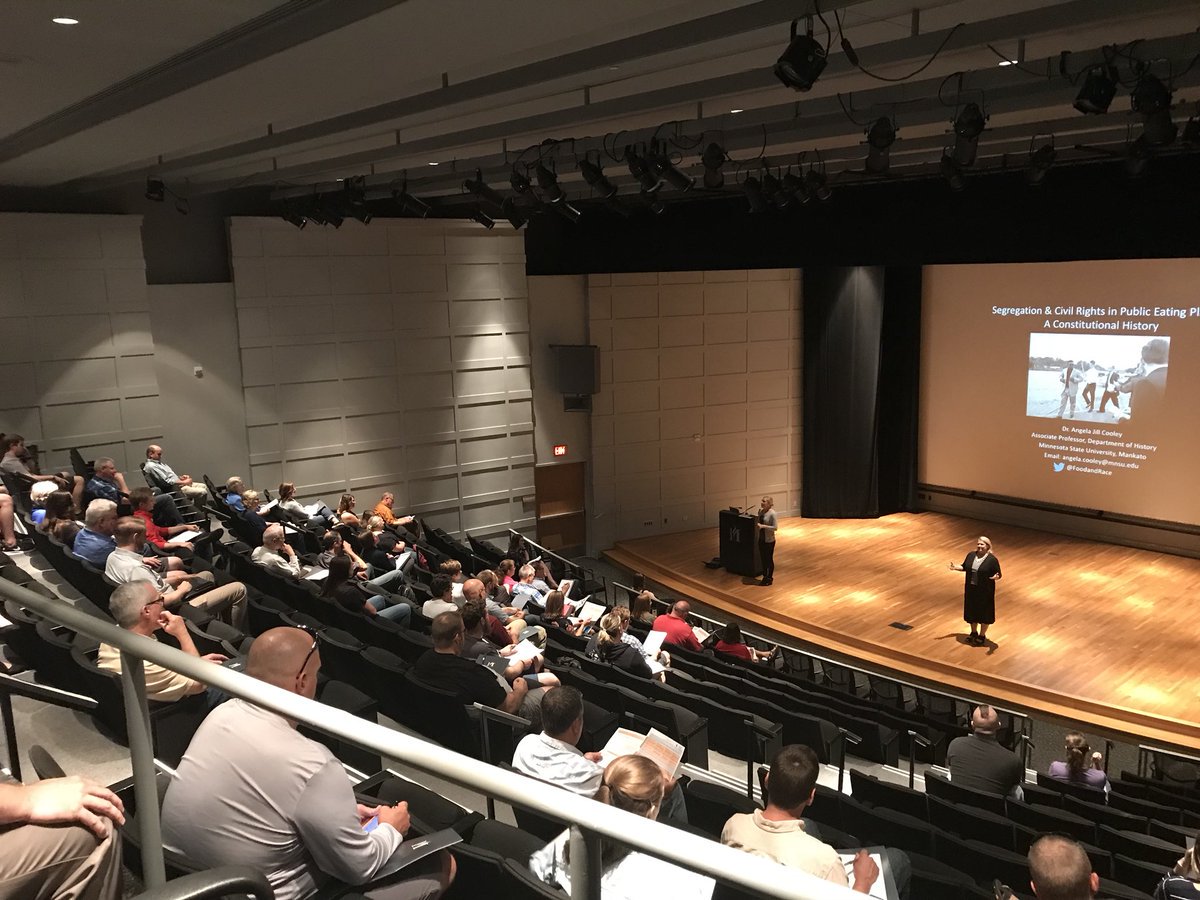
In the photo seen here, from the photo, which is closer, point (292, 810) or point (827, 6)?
point (292, 810)

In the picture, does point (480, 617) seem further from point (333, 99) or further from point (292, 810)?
point (292, 810)

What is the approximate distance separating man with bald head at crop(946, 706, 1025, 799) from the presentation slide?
29.4 feet

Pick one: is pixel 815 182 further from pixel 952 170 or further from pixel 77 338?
pixel 77 338

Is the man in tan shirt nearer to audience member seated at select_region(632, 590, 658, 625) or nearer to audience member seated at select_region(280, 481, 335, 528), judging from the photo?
audience member seated at select_region(632, 590, 658, 625)

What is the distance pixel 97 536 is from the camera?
6.21 meters

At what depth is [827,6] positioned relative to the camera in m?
3.85

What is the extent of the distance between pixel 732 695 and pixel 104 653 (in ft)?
13.1

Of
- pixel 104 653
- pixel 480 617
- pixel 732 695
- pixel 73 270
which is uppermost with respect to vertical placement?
pixel 73 270

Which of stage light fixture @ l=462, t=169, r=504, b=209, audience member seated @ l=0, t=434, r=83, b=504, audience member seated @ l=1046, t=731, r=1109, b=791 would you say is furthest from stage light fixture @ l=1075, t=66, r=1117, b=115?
audience member seated @ l=0, t=434, r=83, b=504

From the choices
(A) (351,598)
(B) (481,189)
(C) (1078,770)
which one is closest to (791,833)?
(C) (1078,770)

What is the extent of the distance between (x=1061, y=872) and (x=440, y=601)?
4.86 meters

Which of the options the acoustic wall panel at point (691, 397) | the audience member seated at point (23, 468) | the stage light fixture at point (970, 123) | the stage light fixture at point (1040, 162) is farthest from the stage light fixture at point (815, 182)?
the audience member seated at point (23, 468)

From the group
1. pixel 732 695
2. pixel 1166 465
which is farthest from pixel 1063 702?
pixel 1166 465

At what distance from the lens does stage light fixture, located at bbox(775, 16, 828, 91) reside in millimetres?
3912
